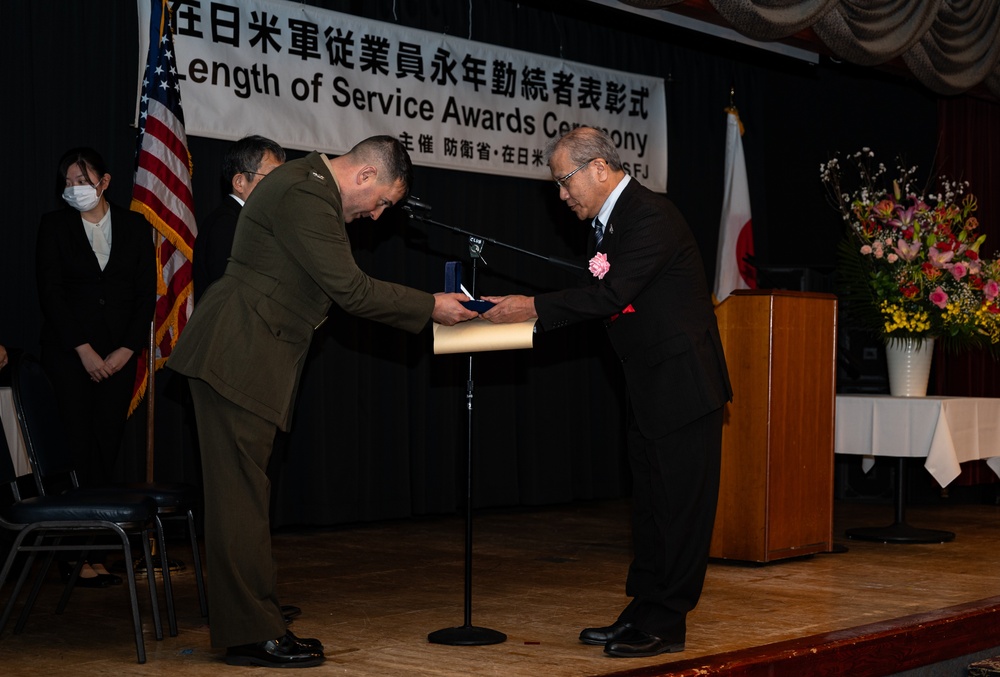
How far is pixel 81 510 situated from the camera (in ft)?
11.1

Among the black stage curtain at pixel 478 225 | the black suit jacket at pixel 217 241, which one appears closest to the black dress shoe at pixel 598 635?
the black suit jacket at pixel 217 241

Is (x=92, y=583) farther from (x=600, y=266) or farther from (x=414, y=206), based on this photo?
(x=600, y=266)

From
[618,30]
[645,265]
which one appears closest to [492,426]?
[618,30]

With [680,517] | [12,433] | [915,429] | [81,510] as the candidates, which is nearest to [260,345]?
[81,510]

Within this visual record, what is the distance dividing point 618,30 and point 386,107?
202cm

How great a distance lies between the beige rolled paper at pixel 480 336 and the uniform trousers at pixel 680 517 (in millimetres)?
482

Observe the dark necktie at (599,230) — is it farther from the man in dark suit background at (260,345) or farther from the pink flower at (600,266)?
the man in dark suit background at (260,345)

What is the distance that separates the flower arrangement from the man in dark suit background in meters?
3.18

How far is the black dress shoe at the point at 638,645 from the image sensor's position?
337 centimetres

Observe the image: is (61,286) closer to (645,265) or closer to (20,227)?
(20,227)

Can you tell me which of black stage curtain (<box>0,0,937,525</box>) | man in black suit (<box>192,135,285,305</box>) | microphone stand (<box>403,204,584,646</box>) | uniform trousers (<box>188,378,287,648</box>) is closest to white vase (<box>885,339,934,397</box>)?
black stage curtain (<box>0,0,937,525</box>)

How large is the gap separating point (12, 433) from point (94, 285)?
81cm

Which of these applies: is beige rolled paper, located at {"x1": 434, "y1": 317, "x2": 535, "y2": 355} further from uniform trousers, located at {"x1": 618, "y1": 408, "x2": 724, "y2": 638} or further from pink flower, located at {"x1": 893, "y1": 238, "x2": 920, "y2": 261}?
pink flower, located at {"x1": 893, "y1": 238, "x2": 920, "y2": 261}

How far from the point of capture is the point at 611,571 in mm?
4969
